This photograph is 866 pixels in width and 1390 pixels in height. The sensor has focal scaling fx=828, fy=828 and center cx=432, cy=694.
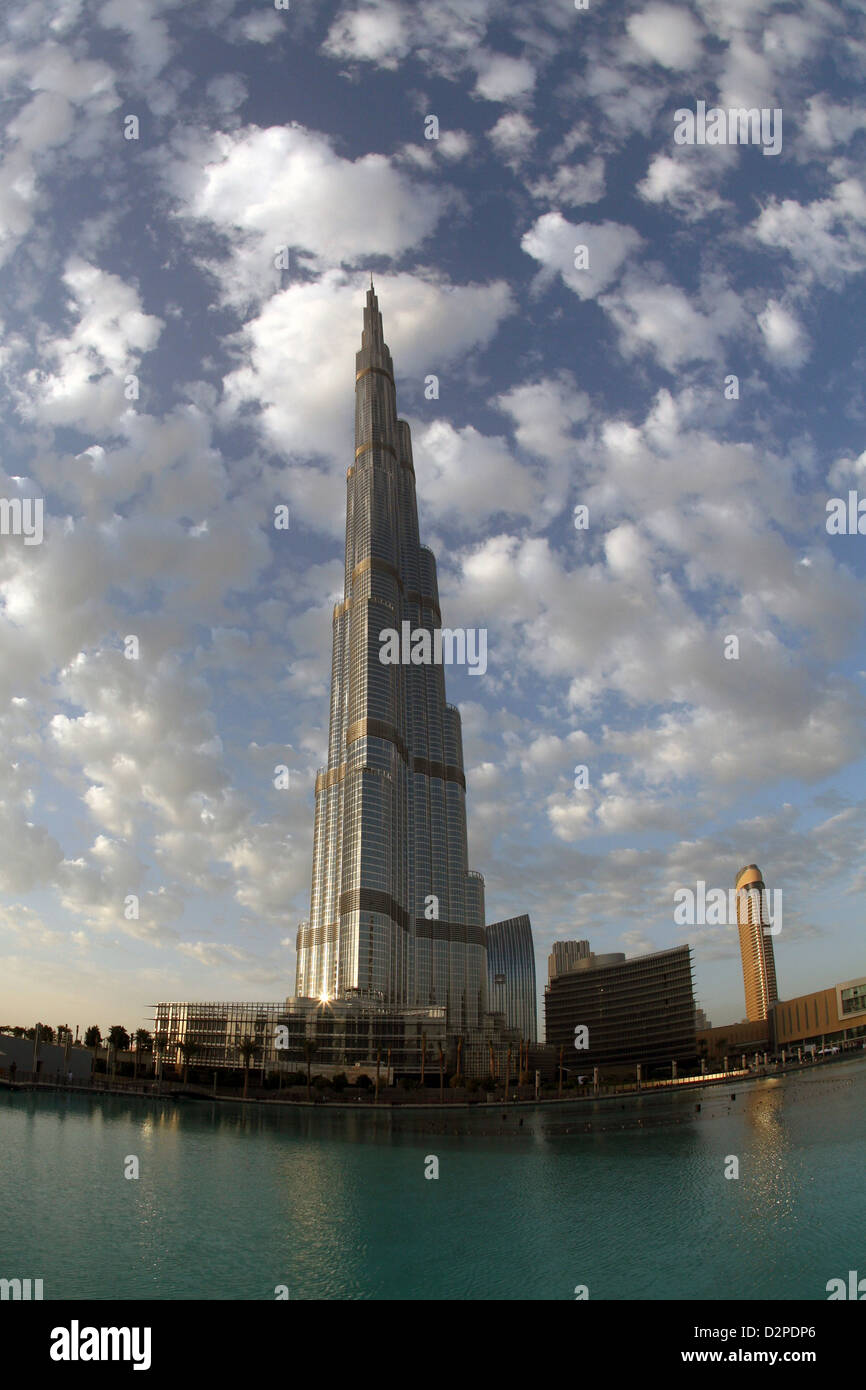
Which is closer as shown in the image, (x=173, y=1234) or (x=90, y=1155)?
(x=173, y=1234)

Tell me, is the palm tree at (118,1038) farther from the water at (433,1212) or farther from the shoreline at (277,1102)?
the water at (433,1212)

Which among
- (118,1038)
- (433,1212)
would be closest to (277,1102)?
(118,1038)

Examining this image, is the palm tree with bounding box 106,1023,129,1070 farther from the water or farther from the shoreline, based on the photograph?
the water

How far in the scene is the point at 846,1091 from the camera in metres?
144

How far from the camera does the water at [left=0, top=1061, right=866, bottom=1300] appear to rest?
4575 cm

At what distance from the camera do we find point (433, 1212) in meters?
61.2

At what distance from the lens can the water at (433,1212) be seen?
45750 mm
